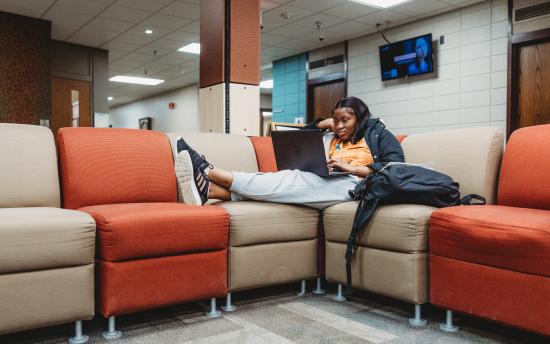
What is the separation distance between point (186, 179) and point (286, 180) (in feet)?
1.78

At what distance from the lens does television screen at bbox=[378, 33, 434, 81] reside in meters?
6.87

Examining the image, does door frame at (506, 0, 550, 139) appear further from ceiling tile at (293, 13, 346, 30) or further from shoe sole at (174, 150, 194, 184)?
shoe sole at (174, 150, 194, 184)

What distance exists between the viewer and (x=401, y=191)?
2160 millimetres

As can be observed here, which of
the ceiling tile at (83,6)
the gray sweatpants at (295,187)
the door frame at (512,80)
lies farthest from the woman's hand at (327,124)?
the ceiling tile at (83,6)

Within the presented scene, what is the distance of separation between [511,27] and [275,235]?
17.3 ft

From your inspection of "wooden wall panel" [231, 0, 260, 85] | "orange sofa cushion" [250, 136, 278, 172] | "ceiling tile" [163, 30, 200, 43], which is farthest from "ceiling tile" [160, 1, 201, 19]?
"orange sofa cushion" [250, 136, 278, 172]

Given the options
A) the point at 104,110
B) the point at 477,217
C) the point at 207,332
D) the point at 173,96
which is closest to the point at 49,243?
the point at 207,332

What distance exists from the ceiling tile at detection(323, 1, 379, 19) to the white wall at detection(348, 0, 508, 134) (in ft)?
3.14

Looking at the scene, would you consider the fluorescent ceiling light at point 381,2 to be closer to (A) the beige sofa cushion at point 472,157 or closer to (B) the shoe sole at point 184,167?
(A) the beige sofa cushion at point 472,157

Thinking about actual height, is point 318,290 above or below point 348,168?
below

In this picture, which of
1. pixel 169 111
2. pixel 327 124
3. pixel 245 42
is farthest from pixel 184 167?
pixel 169 111

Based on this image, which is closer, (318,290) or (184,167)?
(184,167)

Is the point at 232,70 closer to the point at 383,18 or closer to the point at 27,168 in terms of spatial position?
the point at 27,168

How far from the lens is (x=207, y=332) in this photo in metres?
1.92
